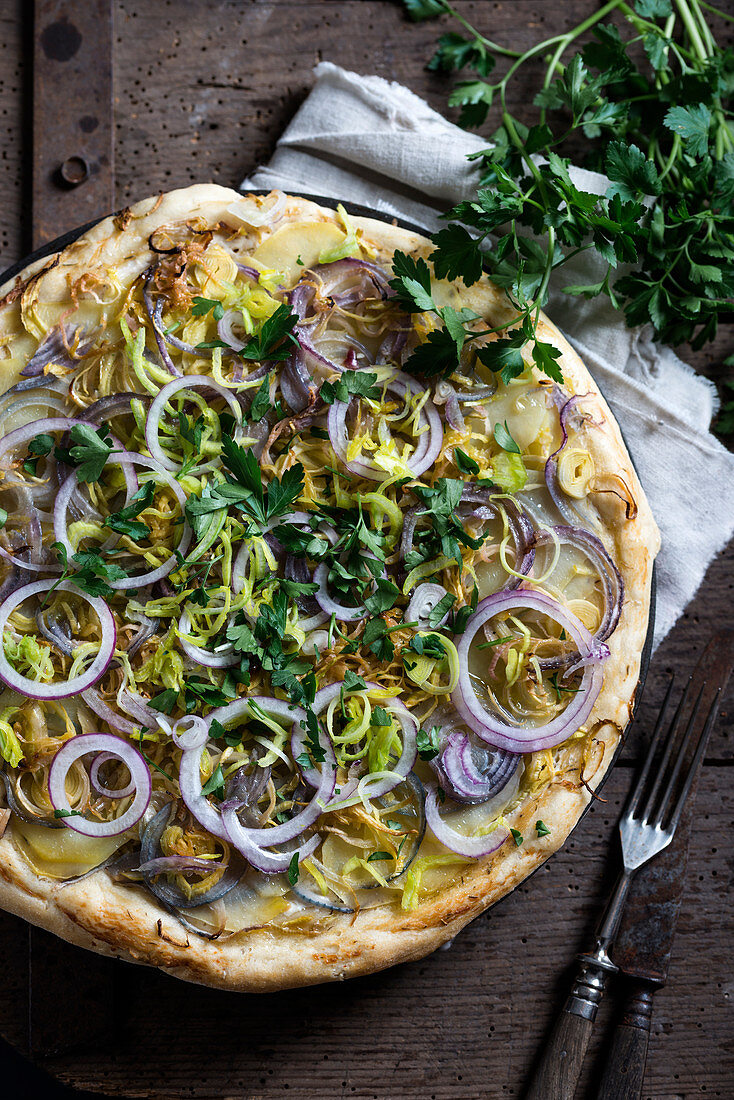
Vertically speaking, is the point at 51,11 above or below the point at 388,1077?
above

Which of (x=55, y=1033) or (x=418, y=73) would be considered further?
(x=418, y=73)

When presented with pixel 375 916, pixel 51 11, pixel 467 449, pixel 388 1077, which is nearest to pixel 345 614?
pixel 467 449

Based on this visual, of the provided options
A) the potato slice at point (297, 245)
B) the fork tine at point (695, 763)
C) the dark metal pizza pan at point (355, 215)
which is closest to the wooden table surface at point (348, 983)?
the fork tine at point (695, 763)

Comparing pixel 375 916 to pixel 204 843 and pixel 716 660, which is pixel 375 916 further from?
pixel 716 660

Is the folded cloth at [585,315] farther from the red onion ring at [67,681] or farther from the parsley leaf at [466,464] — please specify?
the red onion ring at [67,681]

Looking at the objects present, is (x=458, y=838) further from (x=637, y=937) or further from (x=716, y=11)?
(x=716, y=11)

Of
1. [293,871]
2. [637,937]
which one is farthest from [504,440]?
[637,937]
